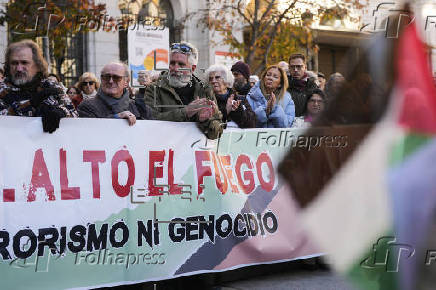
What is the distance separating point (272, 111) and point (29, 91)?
2702 millimetres

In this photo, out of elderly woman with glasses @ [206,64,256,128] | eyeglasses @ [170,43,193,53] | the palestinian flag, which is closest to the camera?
the palestinian flag

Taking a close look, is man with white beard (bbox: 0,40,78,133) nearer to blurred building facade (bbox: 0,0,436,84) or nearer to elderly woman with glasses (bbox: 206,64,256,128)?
elderly woman with glasses (bbox: 206,64,256,128)

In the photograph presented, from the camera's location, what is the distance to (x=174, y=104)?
5422 mm

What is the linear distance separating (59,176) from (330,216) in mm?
2783

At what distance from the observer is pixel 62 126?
14.8 feet

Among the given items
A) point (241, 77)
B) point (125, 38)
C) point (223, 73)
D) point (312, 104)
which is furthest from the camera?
point (125, 38)

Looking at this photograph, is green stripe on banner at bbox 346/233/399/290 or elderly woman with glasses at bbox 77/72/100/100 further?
elderly woman with glasses at bbox 77/72/100/100

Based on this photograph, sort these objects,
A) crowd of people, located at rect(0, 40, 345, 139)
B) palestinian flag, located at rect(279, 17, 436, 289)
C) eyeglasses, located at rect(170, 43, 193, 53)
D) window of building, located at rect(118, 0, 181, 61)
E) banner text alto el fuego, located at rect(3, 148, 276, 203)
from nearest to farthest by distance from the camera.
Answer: palestinian flag, located at rect(279, 17, 436, 289), banner text alto el fuego, located at rect(3, 148, 276, 203), crowd of people, located at rect(0, 40, 345, 139), eyeglasses, located at rect(170, 43, 193, 53), window of building, located at rect(118, 0, 181, 61)

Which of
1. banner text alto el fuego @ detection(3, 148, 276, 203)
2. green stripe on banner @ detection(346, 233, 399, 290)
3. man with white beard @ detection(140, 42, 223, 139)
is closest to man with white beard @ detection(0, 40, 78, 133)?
banner text alto el fuego @ detection(3, 148, 276, 203)

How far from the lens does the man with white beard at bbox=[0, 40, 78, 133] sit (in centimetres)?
444

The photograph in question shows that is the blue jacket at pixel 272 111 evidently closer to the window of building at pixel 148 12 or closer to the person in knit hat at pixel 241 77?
the person in knit hat at pixel 241 77

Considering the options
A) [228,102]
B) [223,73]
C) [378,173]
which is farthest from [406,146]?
[223,73]

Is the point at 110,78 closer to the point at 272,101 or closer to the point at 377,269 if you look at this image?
the point at 272,101

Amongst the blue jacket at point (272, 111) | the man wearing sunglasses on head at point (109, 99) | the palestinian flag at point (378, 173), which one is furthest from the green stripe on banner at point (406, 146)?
the blue jacket at point (272, 111)
